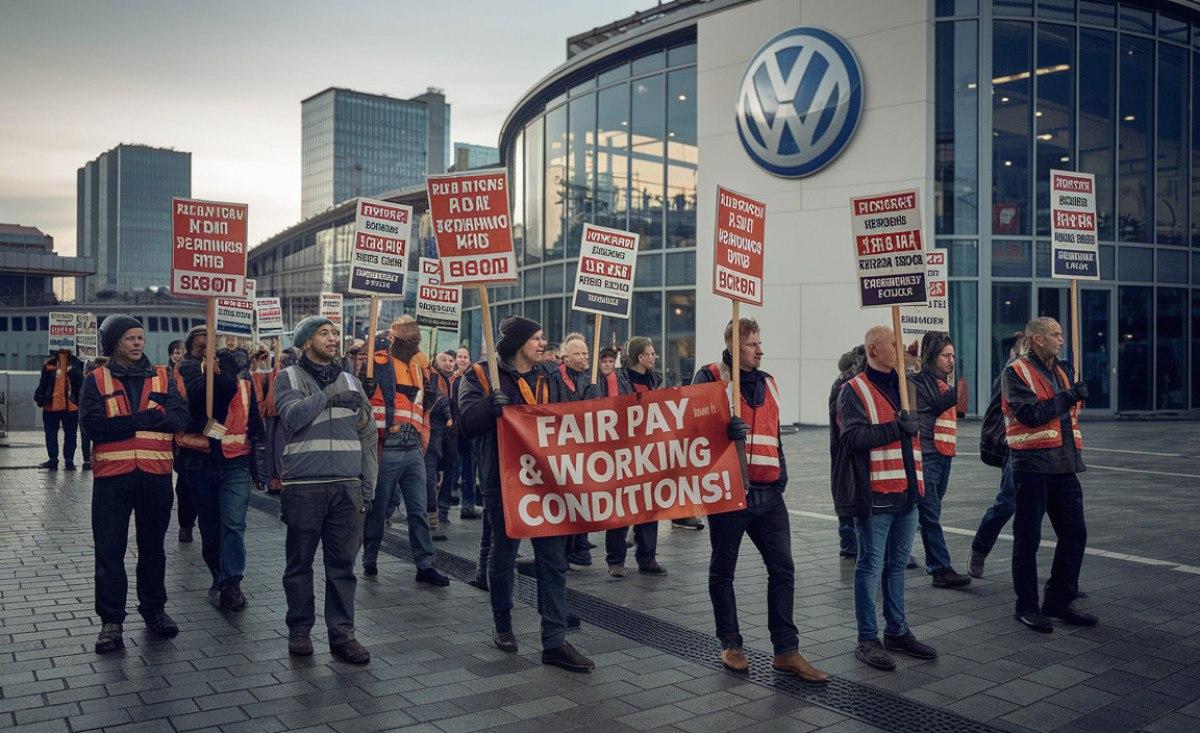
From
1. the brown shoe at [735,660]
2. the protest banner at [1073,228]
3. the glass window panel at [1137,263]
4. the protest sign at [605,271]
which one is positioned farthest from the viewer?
the glass window panel at [1137,263]

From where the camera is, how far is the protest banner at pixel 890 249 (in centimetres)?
677

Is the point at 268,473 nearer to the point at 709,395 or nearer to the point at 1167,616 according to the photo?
the point at 709,395

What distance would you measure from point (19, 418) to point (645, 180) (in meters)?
18.4

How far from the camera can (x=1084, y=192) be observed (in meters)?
9.07

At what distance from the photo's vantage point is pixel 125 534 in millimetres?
6520

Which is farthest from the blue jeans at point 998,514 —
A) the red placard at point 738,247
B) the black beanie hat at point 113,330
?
the black beanie hat at point 113,330

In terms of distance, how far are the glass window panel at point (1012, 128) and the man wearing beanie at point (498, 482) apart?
20.3 m

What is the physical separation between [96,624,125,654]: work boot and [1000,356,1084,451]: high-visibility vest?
6.07 meters

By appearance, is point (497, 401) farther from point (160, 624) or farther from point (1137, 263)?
point (1137, 263)

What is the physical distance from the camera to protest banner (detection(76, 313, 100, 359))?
19.0 m

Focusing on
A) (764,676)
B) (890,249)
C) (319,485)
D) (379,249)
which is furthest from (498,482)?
(379,249)

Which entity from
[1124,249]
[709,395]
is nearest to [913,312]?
[709,395]

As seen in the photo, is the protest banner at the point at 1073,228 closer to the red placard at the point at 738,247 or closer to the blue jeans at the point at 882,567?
the red placard at the point at 738,247

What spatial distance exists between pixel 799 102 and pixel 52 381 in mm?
17527
